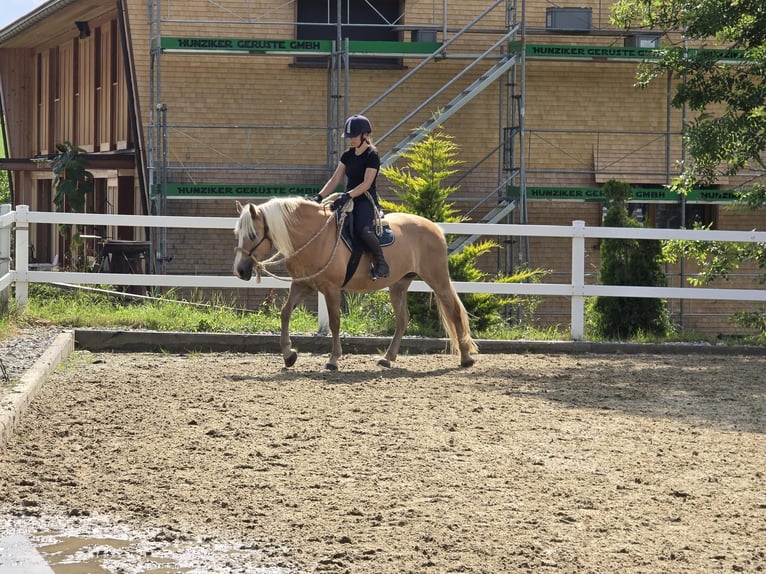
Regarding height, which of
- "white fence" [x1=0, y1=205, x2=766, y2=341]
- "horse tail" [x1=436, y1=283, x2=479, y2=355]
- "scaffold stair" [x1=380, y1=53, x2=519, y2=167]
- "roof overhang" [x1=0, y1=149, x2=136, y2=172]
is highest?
"scaffold stair" [x1=380, y1=53, x2=519, y2=167]

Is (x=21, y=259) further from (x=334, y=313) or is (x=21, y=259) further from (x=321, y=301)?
(x=334, y=313)

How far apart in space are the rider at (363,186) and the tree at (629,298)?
475 centimetres

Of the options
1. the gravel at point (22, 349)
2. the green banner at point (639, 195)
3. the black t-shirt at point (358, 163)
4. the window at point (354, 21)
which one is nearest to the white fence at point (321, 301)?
the gravel at point (22, 349)

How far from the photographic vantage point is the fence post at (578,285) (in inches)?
604

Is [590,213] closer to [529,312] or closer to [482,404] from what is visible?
[529,312]

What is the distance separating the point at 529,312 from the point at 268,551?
1238 centimetres

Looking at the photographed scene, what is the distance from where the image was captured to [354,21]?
2458cm

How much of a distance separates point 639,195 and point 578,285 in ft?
28.2

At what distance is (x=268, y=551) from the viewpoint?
228 inches

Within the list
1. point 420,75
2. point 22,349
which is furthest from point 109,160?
point 22,349

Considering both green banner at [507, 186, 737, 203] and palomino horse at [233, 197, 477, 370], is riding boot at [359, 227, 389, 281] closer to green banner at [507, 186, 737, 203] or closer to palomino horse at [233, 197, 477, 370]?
palomino horse at [233, 197, 477, 370]

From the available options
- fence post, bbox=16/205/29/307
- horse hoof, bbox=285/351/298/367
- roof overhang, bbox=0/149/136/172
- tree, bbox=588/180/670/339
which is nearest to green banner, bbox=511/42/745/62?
tree, bbox=588/180/670/339

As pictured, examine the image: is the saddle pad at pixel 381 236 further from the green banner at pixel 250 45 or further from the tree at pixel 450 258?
the green banner at pixel 250 45

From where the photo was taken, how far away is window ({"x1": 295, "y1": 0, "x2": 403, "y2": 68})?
23983 millimetres
